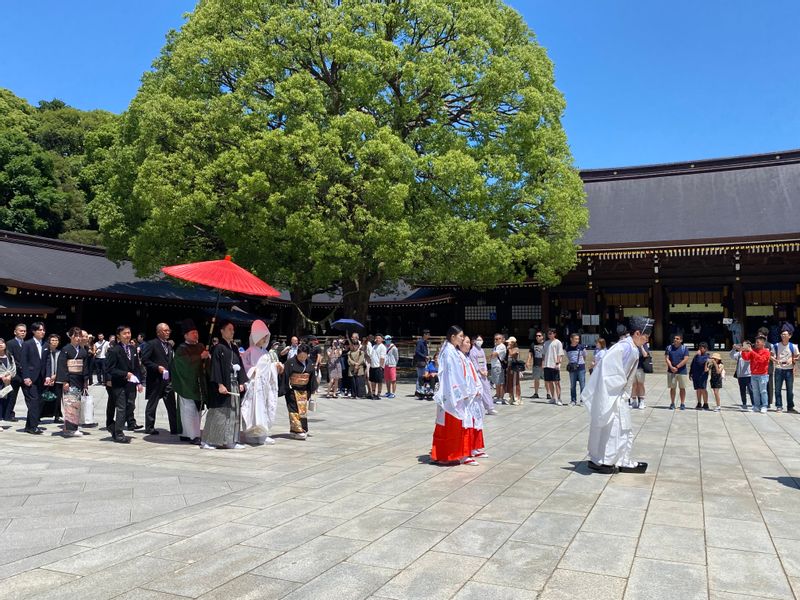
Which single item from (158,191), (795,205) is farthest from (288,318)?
(795,205)

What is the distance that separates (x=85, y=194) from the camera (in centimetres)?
3816

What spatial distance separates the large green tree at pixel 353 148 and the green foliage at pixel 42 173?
39.8 feet

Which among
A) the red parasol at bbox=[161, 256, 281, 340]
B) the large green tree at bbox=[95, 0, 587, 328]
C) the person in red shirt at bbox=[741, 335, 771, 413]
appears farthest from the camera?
the large green tree at bbox=[95, 0, 587, 328]

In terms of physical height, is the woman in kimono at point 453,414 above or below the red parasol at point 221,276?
below

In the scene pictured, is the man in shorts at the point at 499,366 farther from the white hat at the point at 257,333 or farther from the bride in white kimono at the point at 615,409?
the bride in white kimono at the point at 615,409

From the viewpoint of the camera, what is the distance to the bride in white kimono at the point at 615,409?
21.4 feet

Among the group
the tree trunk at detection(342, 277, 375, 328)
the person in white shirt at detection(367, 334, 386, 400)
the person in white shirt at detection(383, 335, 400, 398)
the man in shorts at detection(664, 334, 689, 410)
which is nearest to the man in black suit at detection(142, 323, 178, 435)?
the person in white shirt at detection(367, 334, 386, 400)

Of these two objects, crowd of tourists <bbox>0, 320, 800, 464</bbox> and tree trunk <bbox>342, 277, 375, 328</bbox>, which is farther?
tree trunk <bbox>342, 277, 375, 328</bbox>

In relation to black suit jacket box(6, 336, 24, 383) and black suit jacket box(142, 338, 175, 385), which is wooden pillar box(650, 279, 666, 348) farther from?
black suit jacket box(6, 336, 24, 383)

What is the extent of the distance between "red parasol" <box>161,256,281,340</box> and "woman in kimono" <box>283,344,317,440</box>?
109 centimetres

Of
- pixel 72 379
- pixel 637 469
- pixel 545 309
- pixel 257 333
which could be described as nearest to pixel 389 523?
pixel 637 469

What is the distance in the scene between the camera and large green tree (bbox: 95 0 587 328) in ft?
55.7

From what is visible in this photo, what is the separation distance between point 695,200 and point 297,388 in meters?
23.9

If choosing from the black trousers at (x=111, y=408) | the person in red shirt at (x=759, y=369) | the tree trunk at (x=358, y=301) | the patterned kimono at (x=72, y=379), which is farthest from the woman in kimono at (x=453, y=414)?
the tree trunk at (x=358, y=301)
